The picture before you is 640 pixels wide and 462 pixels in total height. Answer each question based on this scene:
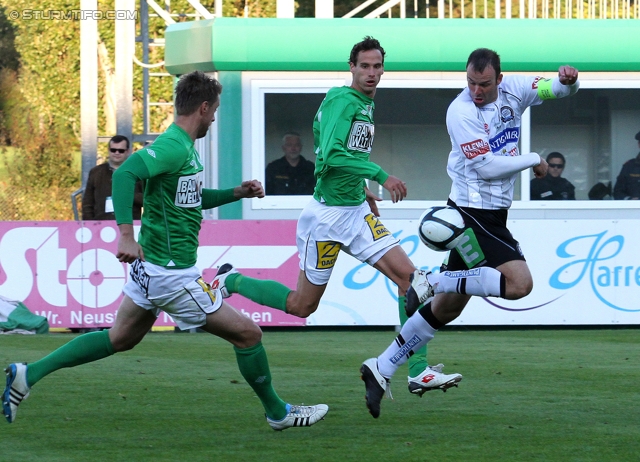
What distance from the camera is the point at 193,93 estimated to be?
585 centimetres

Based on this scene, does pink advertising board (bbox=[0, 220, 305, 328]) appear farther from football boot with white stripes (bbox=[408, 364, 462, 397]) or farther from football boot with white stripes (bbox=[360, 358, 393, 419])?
football boot with white stripes (bbox=[360, 358, 393, 419])

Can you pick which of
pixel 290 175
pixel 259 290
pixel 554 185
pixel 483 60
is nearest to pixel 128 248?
pixel 259 290

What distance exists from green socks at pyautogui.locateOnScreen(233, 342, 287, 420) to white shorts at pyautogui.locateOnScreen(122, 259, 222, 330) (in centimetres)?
29

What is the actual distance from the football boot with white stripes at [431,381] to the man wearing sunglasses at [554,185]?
269 inches

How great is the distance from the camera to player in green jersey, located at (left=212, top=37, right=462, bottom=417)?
706cm

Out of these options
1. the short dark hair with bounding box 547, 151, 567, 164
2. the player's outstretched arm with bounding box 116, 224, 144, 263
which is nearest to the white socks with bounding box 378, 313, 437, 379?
the player's outstretched arm with bounding box 116, 224, 144, 263

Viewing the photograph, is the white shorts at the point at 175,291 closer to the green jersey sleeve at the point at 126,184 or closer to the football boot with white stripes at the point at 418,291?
the green jersey sleeve at the point at 126,184

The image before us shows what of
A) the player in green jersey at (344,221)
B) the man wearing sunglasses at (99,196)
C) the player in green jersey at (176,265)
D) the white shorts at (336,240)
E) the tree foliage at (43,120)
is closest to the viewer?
the player in green jersey at (176,265)

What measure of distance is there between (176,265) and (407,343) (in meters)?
1.60

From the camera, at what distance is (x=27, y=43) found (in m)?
29.1

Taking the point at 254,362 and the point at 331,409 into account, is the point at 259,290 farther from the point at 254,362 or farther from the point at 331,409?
the point at 254,362

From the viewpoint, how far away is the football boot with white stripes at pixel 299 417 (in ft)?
19.8

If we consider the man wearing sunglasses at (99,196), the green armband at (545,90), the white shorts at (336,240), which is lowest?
the white shorts at (336,240)

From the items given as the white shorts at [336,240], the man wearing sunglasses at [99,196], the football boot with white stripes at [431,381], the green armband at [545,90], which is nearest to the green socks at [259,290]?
the white shorts at [336,240]
